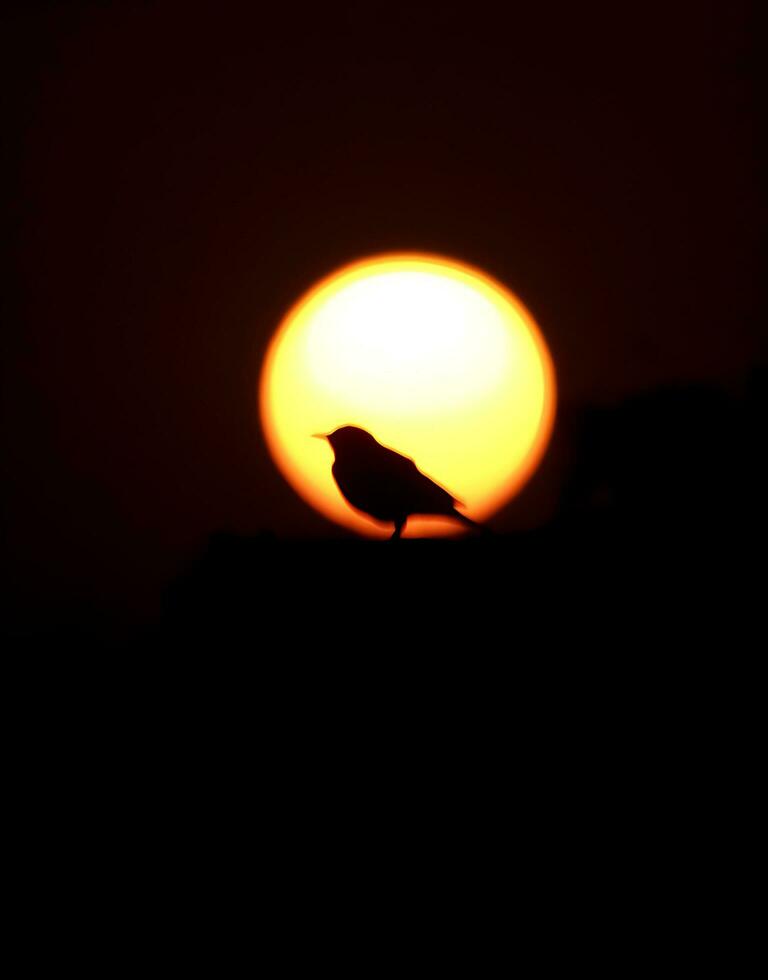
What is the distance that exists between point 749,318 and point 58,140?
1.44 metres

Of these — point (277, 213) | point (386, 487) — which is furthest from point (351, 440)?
point (277, 213)

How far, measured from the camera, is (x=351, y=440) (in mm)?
908

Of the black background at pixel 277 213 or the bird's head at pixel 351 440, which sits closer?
the bird's head at pixel 351 440

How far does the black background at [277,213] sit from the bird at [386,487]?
0.47 meters

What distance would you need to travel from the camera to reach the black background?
1.37m

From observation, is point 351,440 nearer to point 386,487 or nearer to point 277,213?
point 386,487

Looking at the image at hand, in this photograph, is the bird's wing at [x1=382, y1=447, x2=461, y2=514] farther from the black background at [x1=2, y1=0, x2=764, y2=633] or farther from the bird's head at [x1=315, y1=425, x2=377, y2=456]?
the black background at [x1=2, y1=0, x2=764, y2=633]

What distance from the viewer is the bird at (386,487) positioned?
0.86 metres

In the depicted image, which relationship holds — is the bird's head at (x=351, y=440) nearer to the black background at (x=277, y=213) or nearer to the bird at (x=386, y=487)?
the bird at (x=386, y=487)

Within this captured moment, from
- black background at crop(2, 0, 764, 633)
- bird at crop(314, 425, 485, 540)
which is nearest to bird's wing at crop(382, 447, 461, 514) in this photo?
bird at crop(314, 425, 485, 540)

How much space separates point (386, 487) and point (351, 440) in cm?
9

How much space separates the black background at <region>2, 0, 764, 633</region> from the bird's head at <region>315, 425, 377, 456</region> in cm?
45

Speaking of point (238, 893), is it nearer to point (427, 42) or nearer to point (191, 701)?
point (191, 701)

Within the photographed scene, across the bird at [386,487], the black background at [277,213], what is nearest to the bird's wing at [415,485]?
the bird at [386,487]
